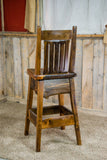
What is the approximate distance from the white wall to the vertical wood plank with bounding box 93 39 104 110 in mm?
198

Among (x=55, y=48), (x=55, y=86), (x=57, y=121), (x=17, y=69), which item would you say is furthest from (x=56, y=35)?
(x=17, y=69)

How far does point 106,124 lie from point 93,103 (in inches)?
15.8

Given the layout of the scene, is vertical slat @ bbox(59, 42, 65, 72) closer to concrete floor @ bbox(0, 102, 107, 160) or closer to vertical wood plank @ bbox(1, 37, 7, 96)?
concrete floor @ bbox(0, 102, 107, 160)

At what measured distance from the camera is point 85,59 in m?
2.99

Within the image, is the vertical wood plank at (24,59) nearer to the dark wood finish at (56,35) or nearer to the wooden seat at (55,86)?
the wooden seat at (55,86)

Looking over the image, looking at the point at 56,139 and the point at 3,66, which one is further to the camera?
the point at 3,66

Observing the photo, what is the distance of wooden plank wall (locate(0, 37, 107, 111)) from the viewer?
2.92m

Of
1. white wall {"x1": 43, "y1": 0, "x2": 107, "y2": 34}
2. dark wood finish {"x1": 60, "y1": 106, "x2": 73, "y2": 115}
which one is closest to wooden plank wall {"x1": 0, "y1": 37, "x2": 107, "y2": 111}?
white wall {"x1": 43, "y1": 0, "x2": 107, "y2": 34}

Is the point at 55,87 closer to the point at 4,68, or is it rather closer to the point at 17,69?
the point at 17,69

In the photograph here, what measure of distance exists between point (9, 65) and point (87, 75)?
1333 mm

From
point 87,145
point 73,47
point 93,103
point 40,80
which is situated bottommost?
point 87,145

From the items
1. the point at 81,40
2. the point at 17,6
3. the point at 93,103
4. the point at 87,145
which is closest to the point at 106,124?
the point at 93,103

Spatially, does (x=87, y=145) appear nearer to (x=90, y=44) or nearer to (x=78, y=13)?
(x=90, y=44)

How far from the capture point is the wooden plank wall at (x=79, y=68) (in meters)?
2.92
